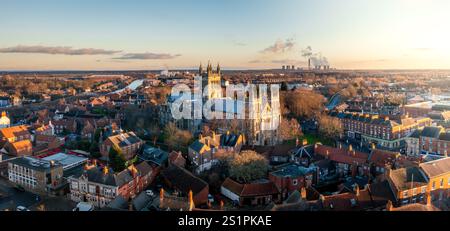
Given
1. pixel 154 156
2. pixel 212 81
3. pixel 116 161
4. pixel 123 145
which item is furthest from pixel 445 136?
pixel 212 81

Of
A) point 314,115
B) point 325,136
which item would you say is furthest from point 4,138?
point 314,115

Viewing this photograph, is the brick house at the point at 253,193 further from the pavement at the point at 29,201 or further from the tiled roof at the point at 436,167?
the pavement at the point at 29,201

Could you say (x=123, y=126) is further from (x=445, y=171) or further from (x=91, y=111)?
(x=445, y=171)

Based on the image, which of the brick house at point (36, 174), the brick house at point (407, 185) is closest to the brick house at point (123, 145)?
the brick house at point (36, 174)

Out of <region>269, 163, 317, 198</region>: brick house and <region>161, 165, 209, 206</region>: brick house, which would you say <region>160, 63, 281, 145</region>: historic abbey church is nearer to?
<region>161, 165, 209, 206</region>: brick house

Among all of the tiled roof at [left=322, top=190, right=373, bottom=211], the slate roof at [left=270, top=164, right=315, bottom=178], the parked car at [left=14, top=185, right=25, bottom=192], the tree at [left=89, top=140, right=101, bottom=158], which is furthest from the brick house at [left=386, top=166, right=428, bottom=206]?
the parked car at [left=14, top=185, right=25, bottom=192]
